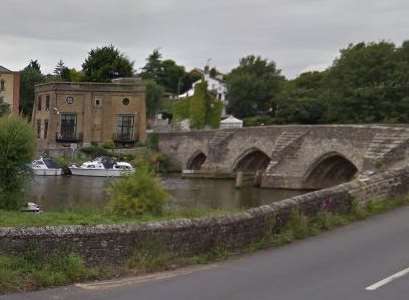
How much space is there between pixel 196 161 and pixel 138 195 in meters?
53.8

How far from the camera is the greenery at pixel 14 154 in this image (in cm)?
2098

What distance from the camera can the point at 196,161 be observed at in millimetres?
68312

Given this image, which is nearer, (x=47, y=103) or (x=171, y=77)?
(x=47, y=103)

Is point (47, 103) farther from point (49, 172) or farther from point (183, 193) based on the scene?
point (183, 193)

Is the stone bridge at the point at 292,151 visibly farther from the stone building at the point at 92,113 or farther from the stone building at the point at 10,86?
the stone building at the point at 10,86

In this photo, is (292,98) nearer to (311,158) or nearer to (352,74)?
(352,74)

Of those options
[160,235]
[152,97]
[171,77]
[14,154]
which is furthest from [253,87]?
[160,235]

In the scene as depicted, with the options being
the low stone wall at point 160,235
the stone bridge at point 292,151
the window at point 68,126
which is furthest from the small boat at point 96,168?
the low stone wall at point 160,235

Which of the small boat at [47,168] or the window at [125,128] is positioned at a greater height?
the window at [125,128]

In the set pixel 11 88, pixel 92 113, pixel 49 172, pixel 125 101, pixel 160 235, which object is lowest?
pixel 49 172

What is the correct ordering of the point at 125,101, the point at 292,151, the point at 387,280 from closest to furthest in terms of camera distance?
the point at 387,280, the point at 292,151, the point at 125,101

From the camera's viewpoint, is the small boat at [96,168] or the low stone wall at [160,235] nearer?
the low stone wall at [160,235]

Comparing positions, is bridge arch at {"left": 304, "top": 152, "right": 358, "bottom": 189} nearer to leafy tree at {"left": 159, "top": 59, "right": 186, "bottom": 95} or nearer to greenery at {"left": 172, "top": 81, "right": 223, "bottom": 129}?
greenery at {"left": 172, "top": 81, "right": 223, "bottom": 129}

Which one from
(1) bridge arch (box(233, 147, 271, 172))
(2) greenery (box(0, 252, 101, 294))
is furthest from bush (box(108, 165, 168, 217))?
(1) bridge arch (box(233, 147, 271, 172))
